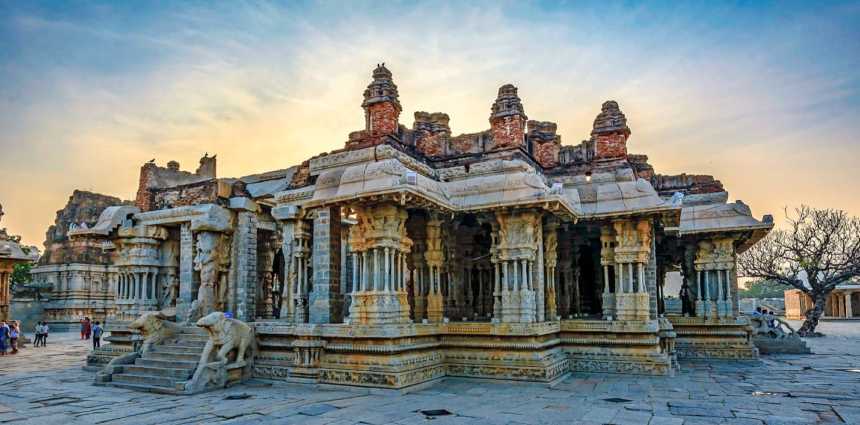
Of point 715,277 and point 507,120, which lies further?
point 715,277

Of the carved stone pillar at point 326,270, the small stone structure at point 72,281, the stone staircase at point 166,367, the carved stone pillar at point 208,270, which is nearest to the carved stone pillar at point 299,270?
the carved stone pillar at point 326,270

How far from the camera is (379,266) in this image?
12289 mm

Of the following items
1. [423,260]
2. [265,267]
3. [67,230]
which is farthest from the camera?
[67,230]

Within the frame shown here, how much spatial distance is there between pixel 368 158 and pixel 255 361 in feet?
17.3

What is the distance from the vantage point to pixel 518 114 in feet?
51.0

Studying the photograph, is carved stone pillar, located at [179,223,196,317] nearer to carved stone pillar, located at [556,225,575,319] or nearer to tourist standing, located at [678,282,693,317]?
carved stone pillar, located at [556,225,575,319]

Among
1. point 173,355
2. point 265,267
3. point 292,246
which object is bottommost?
point 173,355

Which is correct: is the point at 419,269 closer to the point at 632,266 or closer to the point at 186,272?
the point at 632,266

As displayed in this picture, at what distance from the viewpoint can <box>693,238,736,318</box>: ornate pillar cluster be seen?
19406 millimetres

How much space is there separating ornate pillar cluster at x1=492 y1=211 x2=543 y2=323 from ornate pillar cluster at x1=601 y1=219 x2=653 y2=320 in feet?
8.26

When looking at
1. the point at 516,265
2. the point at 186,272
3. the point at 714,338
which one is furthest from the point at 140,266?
the point at 714,338

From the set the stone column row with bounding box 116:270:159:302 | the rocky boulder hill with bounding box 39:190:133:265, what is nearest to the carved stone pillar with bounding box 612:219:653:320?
the stone column row with bounding box 116:270:159:302

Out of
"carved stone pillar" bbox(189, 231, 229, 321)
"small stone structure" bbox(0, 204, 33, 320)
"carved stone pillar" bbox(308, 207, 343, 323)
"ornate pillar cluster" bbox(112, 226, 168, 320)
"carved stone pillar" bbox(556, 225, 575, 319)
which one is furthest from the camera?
"small stone structure" bbox(0, 204, 33, 320)

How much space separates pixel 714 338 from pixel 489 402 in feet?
38.3
